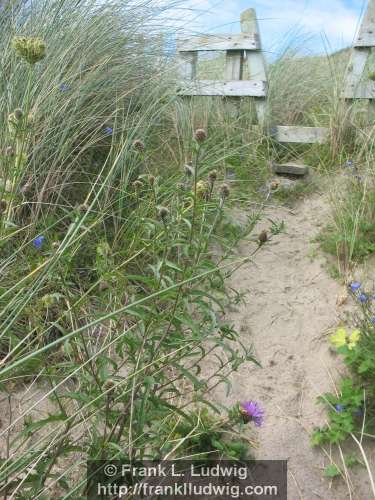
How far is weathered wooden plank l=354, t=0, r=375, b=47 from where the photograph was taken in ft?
16.9

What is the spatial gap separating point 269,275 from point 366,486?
1544 mm

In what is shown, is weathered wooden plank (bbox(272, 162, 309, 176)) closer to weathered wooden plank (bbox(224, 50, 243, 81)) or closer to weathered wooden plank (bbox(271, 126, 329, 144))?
weathered wooden plank (bbox(271, 126, 329, 144))

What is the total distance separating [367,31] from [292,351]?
3.65 meters

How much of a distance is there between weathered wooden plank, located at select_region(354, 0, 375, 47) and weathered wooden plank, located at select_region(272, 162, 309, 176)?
1.40 metres

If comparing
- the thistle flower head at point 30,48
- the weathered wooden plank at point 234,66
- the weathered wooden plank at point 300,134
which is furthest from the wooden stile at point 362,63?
the thistle flower head at point 30,48

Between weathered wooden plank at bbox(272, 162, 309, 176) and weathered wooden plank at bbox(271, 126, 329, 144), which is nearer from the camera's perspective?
weathered wooden plank at bbox(272, 162, 309, 176)

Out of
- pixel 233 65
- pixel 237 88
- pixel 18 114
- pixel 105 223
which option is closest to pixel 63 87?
pixel 105 223

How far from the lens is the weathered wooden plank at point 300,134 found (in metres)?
5.25

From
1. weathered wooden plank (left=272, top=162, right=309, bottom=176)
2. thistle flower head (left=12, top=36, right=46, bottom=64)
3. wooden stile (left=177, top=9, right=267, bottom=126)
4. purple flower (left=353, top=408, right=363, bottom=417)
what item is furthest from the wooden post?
thistle flower head (left=12, top=36, right=46, bottom=64)

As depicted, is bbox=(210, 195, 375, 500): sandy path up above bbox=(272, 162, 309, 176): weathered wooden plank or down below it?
below

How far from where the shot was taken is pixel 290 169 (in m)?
4.84

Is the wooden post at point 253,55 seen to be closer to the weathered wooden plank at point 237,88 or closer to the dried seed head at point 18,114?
the weathered wooden plank at point 237,88

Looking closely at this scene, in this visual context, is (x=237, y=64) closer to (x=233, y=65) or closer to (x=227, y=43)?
(x=233, y=65)

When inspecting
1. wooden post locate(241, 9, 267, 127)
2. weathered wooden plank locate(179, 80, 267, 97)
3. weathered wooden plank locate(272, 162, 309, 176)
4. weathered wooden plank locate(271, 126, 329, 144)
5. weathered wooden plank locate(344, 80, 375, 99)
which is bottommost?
weathered wooden plank locate(272, 162, 309, 176)
